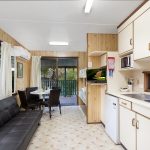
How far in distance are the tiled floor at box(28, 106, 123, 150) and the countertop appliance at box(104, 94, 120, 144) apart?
12cm

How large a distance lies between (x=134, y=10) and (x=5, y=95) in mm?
3323

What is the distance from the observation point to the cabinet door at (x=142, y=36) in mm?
2490

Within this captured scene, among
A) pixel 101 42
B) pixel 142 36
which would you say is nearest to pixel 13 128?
pixel 142 36

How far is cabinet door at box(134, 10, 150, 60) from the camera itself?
2.49m

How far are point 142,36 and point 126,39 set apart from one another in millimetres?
663

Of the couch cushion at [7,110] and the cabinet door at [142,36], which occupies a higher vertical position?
the cabinet door at [142,36]

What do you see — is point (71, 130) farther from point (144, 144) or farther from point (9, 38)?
point (9, 38)

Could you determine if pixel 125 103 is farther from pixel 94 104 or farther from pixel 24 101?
pixel 24 101

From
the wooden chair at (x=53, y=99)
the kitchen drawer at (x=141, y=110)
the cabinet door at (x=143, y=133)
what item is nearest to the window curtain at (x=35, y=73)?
the wooden chair at (x=53, y=99)

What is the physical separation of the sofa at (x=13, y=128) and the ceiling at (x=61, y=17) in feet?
5.58

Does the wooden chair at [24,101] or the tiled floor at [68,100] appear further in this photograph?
the tiled floor at [68,100]

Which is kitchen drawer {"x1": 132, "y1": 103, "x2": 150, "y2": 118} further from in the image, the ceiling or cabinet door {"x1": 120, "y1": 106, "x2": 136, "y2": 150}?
the ceiling

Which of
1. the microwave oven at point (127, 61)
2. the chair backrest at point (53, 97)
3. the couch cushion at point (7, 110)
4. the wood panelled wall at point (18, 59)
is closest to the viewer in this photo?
the couch cushion at point (7, 110)

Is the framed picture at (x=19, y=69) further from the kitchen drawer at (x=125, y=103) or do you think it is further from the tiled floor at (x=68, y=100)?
the kitchen drawer at (x=125, y=103)
